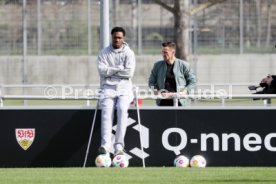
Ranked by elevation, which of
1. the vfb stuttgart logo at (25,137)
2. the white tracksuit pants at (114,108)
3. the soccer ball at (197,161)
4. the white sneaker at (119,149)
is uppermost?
the white tracksuit pants at (114,108)

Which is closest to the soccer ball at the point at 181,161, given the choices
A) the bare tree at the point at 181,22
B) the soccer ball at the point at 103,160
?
the soccer ball at the point at 103,160

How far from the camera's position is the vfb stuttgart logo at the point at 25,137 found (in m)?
16.3

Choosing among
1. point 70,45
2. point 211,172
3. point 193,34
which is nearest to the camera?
point 211,172

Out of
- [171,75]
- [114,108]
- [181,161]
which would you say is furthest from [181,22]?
[181,161]

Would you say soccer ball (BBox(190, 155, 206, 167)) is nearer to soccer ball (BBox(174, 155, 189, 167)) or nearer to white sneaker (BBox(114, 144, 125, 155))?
soccer ball (BBox(174, 155, 189, 167))

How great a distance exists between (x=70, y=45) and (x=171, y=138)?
49.7 ft

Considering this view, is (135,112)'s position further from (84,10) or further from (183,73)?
(84,10)

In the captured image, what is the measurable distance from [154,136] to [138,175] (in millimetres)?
2009

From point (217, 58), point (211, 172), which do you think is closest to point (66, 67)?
point (217, 58)

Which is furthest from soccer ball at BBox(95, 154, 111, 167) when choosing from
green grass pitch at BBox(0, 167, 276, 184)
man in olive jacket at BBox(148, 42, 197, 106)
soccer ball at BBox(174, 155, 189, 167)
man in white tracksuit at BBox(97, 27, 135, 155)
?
man in olive jacket at BBox(148, 42, 197, 106)

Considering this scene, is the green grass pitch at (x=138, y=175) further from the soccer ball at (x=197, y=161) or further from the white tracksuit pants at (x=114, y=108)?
the white tracksuit pants at (x=114, y=108)

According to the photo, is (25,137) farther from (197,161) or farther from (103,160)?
(197,161)

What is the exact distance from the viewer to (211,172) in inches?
578

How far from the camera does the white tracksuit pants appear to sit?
15.7 metres
